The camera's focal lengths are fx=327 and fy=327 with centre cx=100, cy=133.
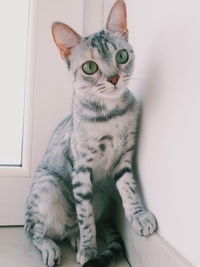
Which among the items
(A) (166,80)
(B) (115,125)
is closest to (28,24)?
(B) (115,125)

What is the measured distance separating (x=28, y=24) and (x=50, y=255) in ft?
2.76

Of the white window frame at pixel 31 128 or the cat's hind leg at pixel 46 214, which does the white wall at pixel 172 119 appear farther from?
the white window frame at pixel 31 128

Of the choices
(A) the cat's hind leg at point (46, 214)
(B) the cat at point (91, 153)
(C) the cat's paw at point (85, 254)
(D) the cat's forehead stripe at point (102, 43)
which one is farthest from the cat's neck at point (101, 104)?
(C) the cat's paw at point (85, 254)

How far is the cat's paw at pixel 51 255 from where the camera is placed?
2.99 ft

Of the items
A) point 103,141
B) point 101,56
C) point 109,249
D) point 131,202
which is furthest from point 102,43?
point 109,249

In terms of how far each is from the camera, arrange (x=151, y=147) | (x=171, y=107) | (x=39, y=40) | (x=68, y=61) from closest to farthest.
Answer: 1. (x=171, y=107)
2. (x=151, y=147)
3. (x=68, y=61)
4. (x=39, y=40)

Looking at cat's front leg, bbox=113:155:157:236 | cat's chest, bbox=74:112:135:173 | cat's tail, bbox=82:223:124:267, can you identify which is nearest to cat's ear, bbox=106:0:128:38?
cat's chest, bbox=74:112:135:173

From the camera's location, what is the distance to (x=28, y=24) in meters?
1.25

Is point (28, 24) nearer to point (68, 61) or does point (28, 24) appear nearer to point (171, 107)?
point (68, 61)

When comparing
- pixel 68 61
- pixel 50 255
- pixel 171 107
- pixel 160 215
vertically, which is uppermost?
pixel 68 61

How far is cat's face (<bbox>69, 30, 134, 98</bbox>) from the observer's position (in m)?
0.87

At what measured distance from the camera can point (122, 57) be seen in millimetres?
898

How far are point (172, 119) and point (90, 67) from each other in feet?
0.98

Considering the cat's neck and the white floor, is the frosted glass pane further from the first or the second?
the cat's neck
